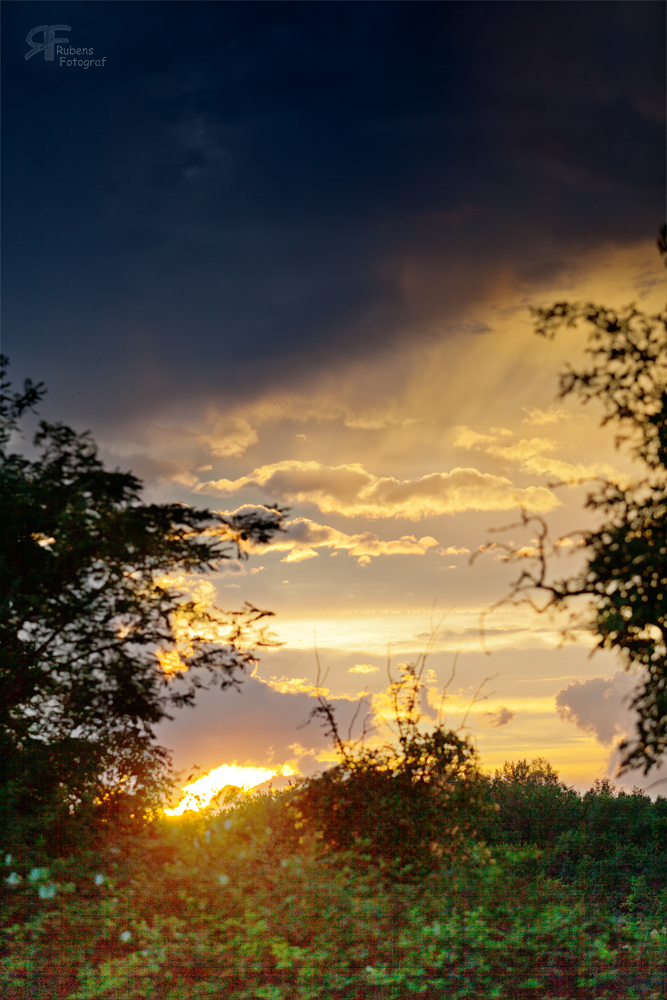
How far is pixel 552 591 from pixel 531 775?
29.5 ft

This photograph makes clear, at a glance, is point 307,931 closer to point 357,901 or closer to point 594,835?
point 357,901

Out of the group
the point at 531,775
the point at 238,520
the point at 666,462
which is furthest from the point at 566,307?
the point at 531,775

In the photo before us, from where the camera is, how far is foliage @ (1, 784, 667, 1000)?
253 inches

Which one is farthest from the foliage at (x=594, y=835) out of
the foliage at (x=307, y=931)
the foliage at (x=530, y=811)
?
the foliage at (x=307, y=931)

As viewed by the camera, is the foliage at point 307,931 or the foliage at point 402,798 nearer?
the foliage at point 307,931

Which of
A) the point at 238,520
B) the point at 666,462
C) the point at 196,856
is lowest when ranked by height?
the point at 196,856

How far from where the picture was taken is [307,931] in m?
7.16

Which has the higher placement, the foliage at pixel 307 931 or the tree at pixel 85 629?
the tree at pixel 85 629

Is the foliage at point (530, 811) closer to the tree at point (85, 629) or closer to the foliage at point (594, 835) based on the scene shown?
the foliage at point (594, 835)

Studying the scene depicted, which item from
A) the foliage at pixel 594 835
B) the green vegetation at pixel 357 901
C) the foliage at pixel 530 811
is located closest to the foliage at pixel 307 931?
the green vegetation at pixel 357 901

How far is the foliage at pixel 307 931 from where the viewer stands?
6.43 meters

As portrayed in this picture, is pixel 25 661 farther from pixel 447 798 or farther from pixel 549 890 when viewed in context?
pixel 549 890

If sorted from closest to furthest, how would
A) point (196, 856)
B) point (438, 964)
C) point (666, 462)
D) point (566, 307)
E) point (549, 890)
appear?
point (438, 964), point (666, 462), point (566, 307), point (549, 890), point (196, 856)

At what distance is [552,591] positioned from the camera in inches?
291
